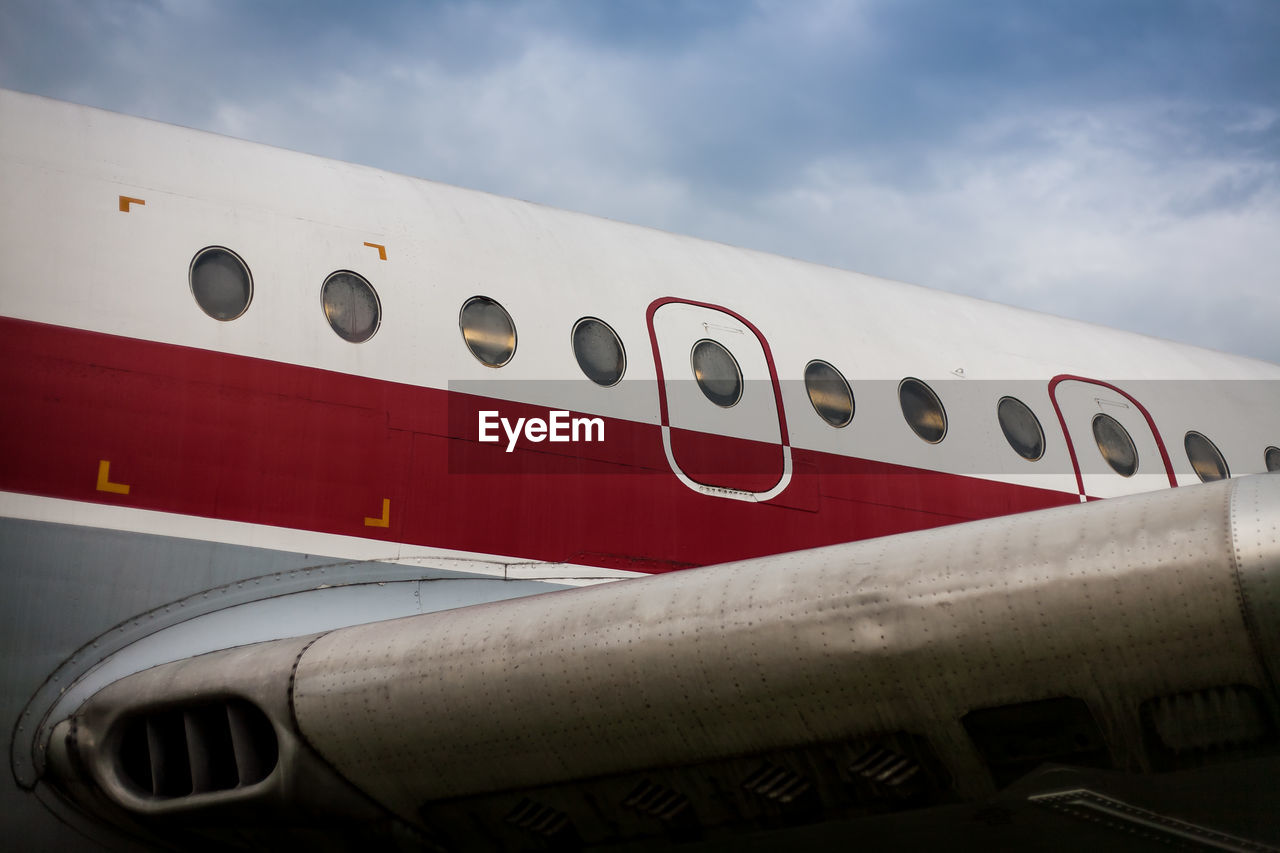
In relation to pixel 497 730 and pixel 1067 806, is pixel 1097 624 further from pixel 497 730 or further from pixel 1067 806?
pixel 497 730

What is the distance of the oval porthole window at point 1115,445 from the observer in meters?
9.16

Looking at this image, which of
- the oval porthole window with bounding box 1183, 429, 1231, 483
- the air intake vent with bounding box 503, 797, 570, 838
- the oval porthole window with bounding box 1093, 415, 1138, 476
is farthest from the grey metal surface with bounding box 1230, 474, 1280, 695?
the oval porthole window with bounding box 1183, 429, 1231, 483

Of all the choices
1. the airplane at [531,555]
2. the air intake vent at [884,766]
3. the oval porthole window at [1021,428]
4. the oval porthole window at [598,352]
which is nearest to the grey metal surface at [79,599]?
the airplane at [531,555]

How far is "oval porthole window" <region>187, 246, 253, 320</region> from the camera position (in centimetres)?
592

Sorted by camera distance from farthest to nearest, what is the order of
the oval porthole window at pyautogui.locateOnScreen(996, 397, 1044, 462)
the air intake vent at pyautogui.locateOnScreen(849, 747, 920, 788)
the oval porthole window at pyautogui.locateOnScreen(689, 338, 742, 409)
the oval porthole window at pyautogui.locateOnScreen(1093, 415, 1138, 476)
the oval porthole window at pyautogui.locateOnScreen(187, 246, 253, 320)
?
1. the oval porthole window at pyautogui.locateOnScreen(1093, 415, 1138, 476)
2. the oval porthole window at pyautogui.locateOnScreen(996, 397, 1044, 462)
3. the oval porthole window at pyautogui.locateOnScreen(689, 338, 742, 409)
4. the oval porthole window at pyautogui.locateOnScreen(187, 246, 253, 320)
5. the air intake vent at pyautogui.locateOnScreen(849, 747, 920, 788)

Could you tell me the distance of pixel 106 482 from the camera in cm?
541

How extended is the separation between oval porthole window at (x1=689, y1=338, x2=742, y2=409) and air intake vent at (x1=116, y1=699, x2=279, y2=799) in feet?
10.9

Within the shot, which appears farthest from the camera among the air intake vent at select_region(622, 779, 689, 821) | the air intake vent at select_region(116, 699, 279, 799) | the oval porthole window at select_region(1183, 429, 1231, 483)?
the oval porthole window at select_region(1183, 429, 1231, 483)

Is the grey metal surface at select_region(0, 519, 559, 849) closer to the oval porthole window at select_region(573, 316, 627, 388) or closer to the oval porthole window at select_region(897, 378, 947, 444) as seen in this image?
the oval porthole window at select_region(573, 316, 627, 388)

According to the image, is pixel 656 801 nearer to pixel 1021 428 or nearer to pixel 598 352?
pixel 598 352

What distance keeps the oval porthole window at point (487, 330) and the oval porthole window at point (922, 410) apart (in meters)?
2.78

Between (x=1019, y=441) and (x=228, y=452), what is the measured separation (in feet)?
17.4

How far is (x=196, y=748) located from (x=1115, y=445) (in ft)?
22.3

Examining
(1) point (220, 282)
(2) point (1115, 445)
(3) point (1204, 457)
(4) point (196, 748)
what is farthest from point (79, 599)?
(3) point (1204, 457)
